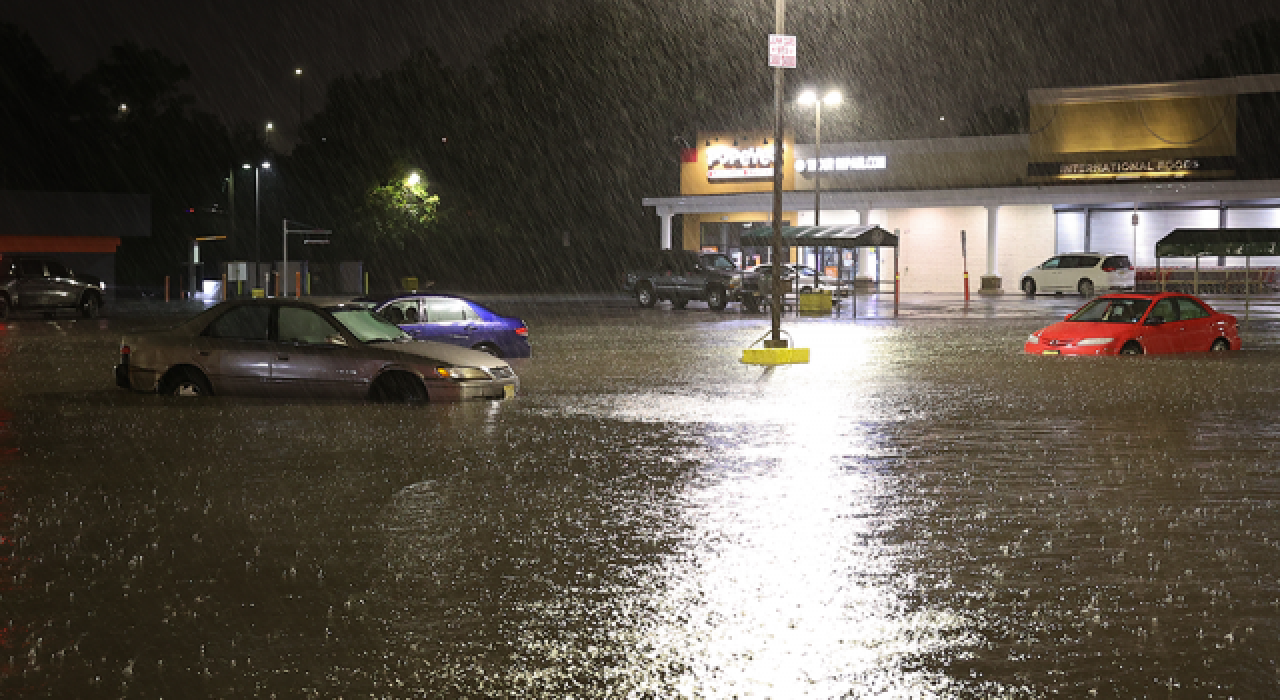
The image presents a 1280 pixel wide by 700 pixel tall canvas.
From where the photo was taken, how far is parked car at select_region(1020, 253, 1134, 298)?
56.7 m

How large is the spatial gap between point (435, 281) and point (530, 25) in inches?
653

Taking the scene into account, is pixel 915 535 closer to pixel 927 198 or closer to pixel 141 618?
pixel 141 618

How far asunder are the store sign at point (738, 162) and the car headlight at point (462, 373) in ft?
169

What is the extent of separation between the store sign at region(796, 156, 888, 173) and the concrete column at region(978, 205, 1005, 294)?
6.03 meters

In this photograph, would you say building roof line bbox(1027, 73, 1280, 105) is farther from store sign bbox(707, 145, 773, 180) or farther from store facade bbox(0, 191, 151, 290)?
store facade bbox(0, 191, 151, 290)

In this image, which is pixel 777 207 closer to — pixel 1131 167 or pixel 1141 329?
pixel 1141 329

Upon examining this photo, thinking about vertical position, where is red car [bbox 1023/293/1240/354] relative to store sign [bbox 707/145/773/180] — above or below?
below

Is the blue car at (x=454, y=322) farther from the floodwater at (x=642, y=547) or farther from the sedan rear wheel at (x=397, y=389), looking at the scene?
the sedan rear wheel at (x=397, y=389)

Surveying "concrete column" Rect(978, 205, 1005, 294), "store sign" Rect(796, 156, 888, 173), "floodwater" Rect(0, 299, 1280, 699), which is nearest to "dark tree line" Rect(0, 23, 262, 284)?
"store sign" Rect(796, 156, 888, 173)

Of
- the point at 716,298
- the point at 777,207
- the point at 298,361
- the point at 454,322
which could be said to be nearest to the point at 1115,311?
the point at 777,207

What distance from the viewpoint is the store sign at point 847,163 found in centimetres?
6550

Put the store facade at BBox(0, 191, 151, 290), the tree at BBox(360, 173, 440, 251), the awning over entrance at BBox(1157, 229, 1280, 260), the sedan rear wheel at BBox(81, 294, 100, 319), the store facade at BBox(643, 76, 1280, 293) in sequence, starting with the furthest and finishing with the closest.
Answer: the tree at BBox(360, 173, 440, 251), the store facade at BBox(643, 76, 1280, 293), the store facade at BBox(0, 191, 151, 290), the sedan rear wheel at BBox(81, 294, 100, 319), the awning over entrance at BBox(1157, 229, 1280, 260)

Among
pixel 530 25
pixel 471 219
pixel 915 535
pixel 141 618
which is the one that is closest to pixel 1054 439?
pixel 915 535

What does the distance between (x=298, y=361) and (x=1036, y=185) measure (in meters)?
49.4
